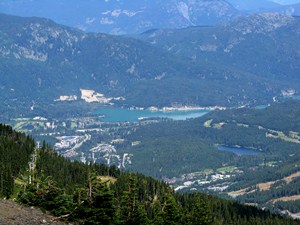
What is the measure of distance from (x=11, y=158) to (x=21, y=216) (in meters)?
58.4

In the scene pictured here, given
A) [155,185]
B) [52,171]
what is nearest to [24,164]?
[52,171]

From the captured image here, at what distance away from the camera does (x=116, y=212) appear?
57.2 meters

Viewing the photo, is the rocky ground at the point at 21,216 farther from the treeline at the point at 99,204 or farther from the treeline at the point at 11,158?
the treeline at the point at 11,158

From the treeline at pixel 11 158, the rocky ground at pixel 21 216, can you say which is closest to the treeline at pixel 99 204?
the rocky ground at pixel 21 216

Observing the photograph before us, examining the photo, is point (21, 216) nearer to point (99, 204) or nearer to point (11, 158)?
point (99, 204)

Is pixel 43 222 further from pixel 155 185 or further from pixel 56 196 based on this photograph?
pixel 155 185

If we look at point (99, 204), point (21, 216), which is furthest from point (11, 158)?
point (21, 216)

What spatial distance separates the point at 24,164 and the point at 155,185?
1051 inches

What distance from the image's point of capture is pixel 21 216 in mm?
45531

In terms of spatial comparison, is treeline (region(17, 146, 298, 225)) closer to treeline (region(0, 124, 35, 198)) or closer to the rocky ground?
the rocky ground

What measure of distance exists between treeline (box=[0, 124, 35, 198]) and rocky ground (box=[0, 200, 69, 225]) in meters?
27.7

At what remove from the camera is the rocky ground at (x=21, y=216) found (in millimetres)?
44031

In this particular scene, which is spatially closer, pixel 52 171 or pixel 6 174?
pixel 6 174

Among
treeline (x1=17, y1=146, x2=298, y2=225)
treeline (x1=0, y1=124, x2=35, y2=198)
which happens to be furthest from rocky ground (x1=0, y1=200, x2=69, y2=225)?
treeline (x1=0, y1=124, x2=35, y2=198)
